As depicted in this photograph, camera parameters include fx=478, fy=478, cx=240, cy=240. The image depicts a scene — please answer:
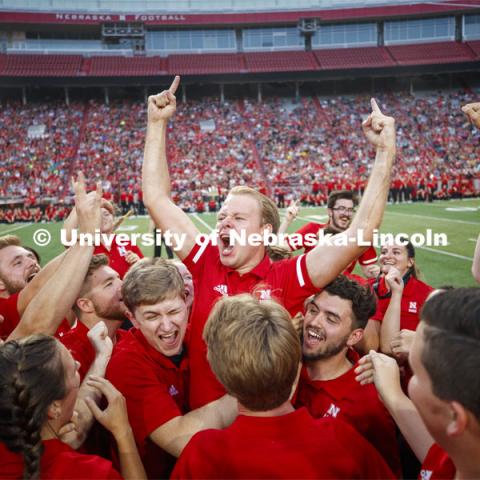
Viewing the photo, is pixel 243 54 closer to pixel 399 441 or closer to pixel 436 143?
pixel 436 143

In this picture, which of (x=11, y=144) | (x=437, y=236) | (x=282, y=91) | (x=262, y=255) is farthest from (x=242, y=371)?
(x=282, y=91)

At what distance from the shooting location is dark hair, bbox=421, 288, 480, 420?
1.29 m

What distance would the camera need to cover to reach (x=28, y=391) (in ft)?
5.46

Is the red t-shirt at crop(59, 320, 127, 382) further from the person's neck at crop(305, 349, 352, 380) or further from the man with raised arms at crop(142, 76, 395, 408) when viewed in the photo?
the person's neck at crop(305, 349, 352, 380)

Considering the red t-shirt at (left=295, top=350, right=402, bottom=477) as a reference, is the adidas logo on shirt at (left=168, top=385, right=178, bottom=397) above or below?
above

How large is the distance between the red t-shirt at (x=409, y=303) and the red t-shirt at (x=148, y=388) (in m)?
1.94

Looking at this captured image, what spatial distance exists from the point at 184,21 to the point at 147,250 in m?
34.7

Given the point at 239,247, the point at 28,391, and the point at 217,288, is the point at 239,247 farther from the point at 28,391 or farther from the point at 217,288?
the point at 28,391

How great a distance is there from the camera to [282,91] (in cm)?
4341

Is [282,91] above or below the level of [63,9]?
below

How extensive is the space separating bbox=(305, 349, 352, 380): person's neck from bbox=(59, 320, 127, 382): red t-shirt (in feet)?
4.02

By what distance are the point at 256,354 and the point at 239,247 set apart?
1.34 metres

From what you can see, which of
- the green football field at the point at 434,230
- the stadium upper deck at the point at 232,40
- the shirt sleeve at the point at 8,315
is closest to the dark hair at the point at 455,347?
the shirt sleeve at the point at 8,315

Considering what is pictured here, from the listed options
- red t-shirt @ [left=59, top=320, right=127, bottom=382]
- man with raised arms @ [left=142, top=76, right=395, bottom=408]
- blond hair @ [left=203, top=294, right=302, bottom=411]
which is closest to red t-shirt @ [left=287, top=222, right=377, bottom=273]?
man with raised arms @ [left=142, top=76, right=395, bottom=408]
